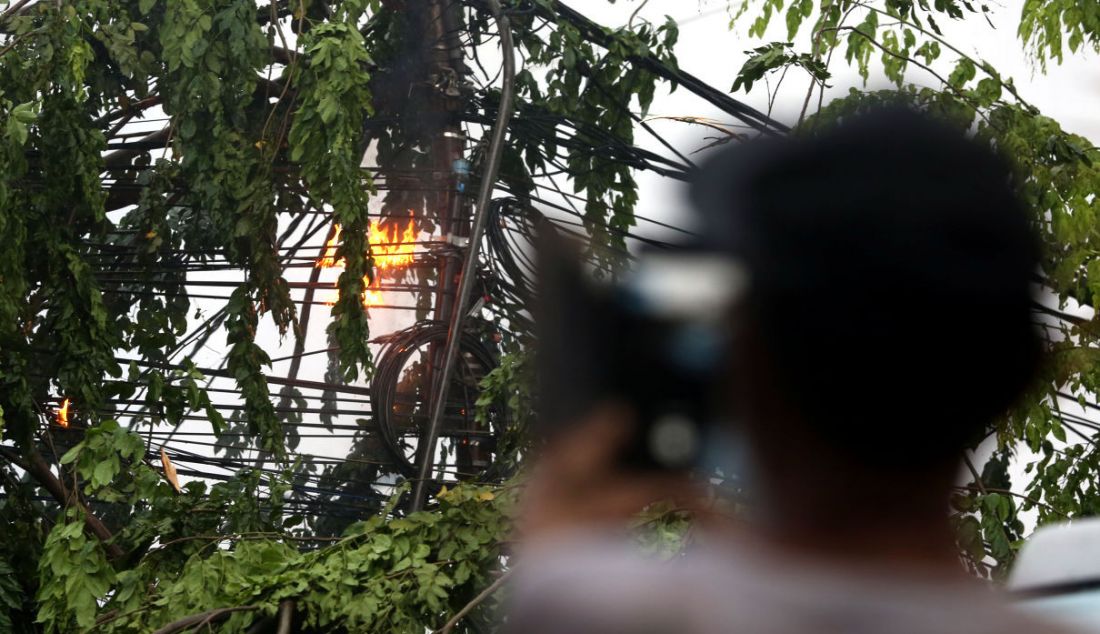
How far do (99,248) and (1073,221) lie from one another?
352cm

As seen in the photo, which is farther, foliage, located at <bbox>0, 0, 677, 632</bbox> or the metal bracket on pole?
the metal bracket on pole

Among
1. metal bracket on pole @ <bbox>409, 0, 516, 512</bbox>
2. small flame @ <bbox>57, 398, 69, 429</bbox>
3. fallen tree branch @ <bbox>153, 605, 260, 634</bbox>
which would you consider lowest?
fallen tree branch @ <bbox>153, 605, 260, 634</bbox>

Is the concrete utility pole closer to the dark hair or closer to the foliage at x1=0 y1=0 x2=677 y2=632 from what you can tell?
the foliage at x1=0 y1=0 x2=677 y2=632

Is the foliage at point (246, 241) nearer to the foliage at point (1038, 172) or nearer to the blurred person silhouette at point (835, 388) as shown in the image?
the foliage at point (1038, 172)

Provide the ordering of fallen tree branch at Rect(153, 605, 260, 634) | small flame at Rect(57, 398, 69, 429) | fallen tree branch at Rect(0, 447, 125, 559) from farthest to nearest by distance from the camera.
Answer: small flame at Rect(57, 398, 69, 429)
fallen tree branch at Rect(0, 447, 125, 559)
fallen tree branch at Rect(153, 605, 260, 634)

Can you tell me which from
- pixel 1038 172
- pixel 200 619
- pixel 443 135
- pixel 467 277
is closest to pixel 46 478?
pixel 200 619

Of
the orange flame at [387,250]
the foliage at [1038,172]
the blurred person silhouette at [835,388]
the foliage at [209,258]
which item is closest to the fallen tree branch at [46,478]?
the foliage at [209,258]

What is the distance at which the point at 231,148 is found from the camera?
188 inches

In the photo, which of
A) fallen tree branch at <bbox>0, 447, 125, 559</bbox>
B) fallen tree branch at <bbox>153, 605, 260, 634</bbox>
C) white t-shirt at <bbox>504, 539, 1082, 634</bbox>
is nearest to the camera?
white t-shirt at <bbox>504, 539, 1082, 634</bbox>

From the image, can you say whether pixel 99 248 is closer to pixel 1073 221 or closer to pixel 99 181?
pixel 99 181

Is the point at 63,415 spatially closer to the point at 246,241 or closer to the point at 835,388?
the point at 246,241

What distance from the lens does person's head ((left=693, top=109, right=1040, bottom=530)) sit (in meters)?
0.60

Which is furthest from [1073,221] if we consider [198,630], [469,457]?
[198,630]

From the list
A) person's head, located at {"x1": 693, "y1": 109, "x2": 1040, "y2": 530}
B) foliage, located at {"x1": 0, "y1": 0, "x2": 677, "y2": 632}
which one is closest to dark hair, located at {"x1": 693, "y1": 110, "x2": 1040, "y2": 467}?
person's head, located at {"x1": 693, "y1": 109, "x2": 1040, "y2": 530}
